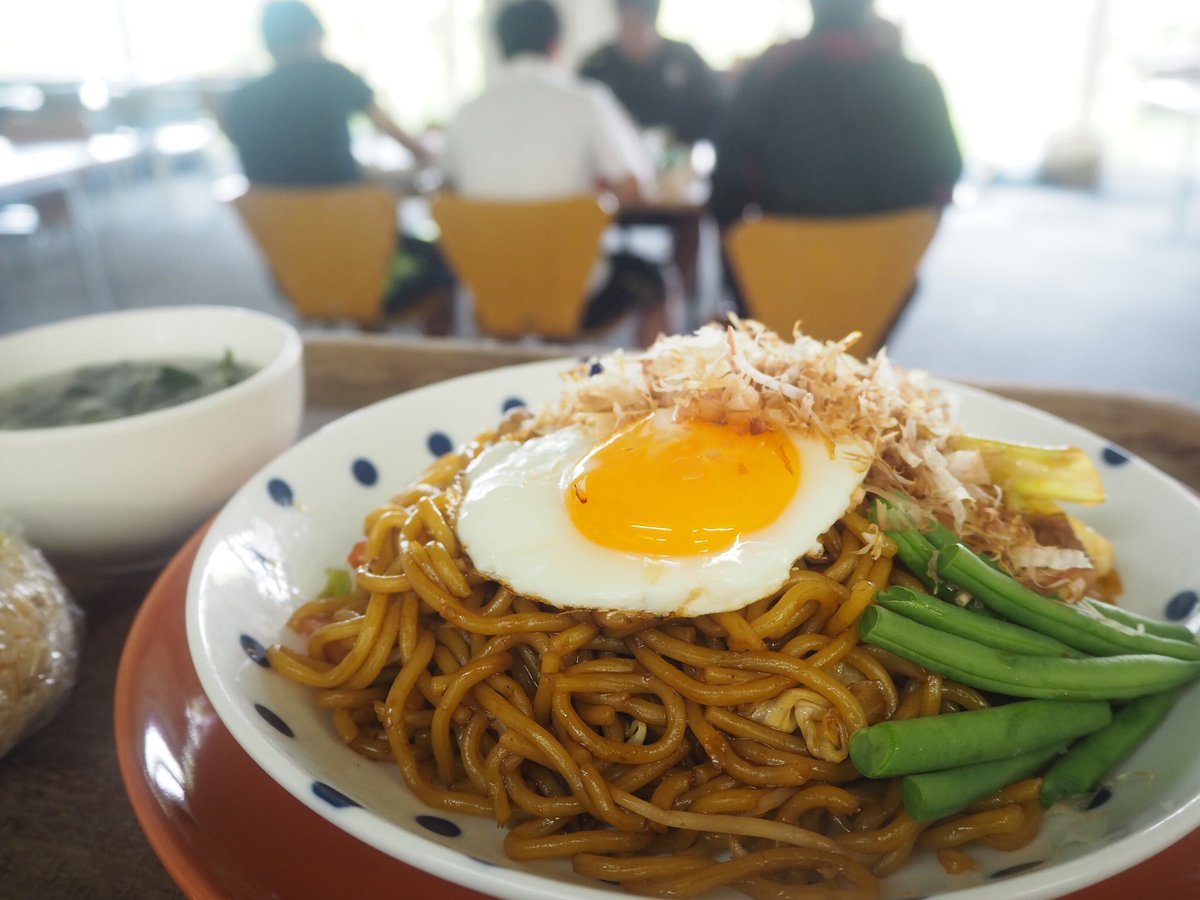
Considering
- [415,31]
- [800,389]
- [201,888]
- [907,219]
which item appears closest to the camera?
[201,888]

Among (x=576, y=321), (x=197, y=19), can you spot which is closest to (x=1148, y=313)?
(x=576, y=321)

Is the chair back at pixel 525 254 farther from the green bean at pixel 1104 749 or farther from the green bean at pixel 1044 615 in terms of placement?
the green bean at pixel 1104 749

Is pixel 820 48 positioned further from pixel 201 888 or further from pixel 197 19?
pixel 197 19

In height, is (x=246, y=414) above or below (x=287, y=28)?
below

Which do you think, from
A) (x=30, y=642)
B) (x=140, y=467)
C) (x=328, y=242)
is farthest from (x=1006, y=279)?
(x=30, y=642)

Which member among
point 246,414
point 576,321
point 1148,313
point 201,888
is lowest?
point 1148,313

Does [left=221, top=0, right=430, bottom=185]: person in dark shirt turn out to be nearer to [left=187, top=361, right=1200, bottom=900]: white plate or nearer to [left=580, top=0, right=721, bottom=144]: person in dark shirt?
[left=580, top=0, right=721, bottom=144]: person in dark shirt

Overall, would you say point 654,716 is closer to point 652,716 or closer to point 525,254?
point 652,716
